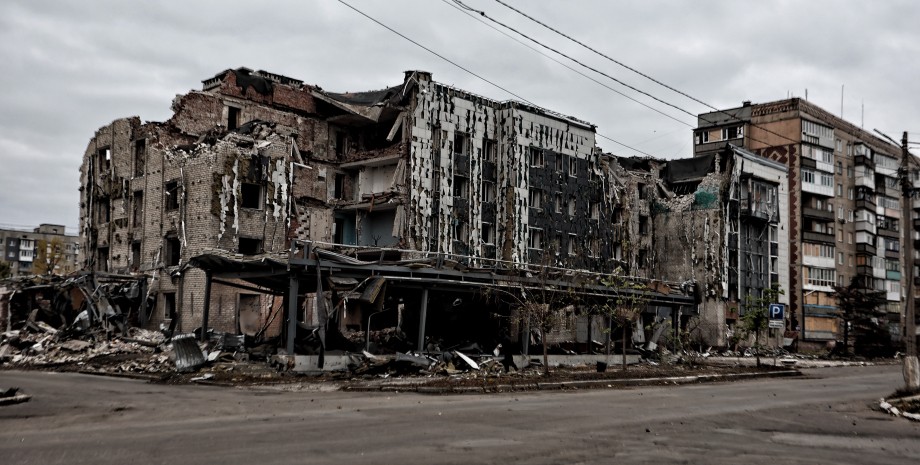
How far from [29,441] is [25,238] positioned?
14900cm

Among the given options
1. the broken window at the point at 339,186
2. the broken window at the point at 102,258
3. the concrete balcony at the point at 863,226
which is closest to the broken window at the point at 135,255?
the broken window at the point at 102,258

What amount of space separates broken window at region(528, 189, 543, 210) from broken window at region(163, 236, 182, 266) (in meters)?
20.7

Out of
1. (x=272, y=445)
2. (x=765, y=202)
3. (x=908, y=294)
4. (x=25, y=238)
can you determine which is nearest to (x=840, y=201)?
A: (x=765, y=202)

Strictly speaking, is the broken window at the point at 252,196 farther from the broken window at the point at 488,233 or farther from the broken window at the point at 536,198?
the broken window at the point at 536,198

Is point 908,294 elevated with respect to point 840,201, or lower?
lower

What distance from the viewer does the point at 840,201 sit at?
82.8 m

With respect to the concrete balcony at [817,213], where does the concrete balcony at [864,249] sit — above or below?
below

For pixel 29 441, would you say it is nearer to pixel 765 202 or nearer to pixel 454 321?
pixel 454 321

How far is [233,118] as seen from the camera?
4488 centimetres

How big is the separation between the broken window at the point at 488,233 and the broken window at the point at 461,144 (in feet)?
14.5

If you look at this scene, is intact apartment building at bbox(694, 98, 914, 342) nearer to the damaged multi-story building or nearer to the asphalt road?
the damaged multi-story building

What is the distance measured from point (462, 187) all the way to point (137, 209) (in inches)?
697

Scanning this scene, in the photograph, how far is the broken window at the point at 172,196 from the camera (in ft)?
132

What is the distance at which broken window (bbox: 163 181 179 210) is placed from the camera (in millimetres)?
40375
